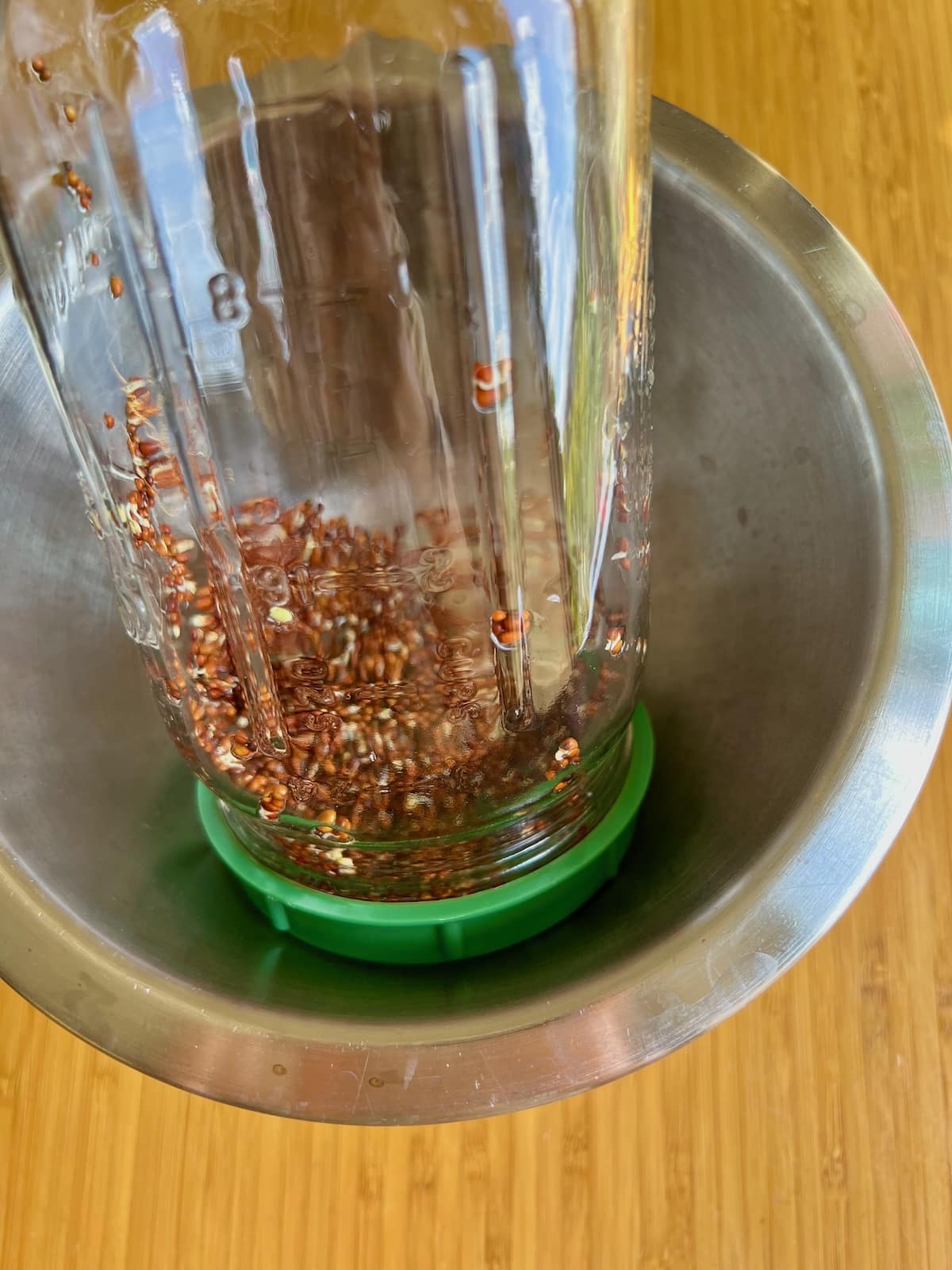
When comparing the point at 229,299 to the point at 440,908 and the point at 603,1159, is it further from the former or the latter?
the point at 603,1159

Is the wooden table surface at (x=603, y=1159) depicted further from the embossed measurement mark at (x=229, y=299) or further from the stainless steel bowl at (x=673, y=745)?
the embossed measurement mark at (x=229, y=299)

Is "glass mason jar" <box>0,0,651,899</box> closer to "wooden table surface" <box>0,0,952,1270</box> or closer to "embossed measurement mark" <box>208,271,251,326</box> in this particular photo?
"embossed measurement mark" <box>208,271,251,326</box>

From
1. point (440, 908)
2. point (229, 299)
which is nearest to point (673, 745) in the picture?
point (440, 908)

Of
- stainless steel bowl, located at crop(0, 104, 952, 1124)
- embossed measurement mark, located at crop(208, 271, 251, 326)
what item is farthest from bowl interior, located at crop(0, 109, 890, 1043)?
embossed measurement mark, located at crop(208, 271, 251, 326)

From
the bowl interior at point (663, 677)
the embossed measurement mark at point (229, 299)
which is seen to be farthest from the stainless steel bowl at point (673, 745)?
the embossed measurement mark at point (229, 299)

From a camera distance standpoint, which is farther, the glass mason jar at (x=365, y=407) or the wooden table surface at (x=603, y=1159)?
the wooden table surface at (x=603, y=1159)

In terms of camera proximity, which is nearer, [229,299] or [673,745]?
[229,299]

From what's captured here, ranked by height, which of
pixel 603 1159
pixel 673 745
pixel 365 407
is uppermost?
pixel 365 407
